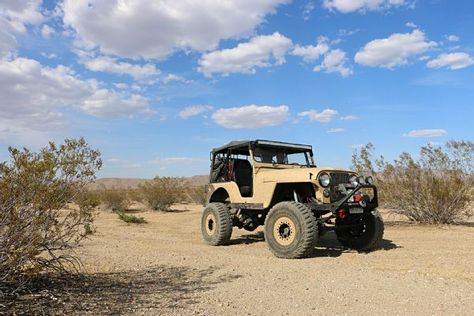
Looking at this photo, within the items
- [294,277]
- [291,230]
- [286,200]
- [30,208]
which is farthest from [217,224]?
[30,208]

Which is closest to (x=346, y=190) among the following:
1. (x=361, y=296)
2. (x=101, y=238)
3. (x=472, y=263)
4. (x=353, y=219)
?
(x=353, y=219)

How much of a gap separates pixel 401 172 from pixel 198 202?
875 inches

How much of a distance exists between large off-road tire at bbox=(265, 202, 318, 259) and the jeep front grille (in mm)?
672

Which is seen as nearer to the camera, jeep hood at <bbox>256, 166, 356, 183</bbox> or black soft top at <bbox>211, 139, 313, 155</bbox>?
jeep hood at <bbox>256, 166, 356, 183</bbox>

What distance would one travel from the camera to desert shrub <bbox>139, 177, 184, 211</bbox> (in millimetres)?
26405

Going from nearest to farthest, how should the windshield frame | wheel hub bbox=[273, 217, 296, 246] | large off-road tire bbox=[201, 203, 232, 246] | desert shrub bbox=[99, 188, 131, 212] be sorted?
wheel hub bbox=[273, 217, 296, 246]
the windshield frame
large off-road tire bbox=[201, 203, 232, 246]
desert shrub bbox=[99, 188, 131, 212]

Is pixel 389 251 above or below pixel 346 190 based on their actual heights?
below

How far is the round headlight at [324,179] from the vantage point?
8.66 m

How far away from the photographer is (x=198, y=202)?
3512 centimetres

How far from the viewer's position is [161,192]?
2636cm

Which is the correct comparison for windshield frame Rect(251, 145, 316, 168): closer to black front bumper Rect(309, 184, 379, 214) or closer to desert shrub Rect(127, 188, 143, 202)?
black front bumper Rect(309, 184, 379, 214)

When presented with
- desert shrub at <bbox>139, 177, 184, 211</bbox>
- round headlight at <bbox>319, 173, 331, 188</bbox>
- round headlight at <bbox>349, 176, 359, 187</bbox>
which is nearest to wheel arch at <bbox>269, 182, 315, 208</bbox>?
round headlight at <bbox>319, 173, 331, 188</bbox>

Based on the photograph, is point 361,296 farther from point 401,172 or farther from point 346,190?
point 401,172

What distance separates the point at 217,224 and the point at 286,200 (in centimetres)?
180
